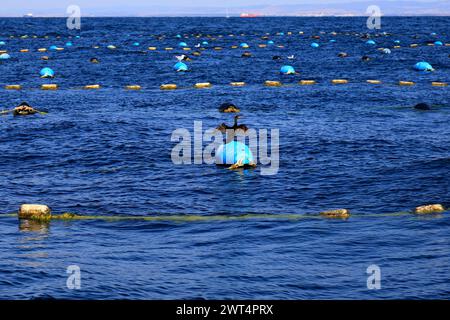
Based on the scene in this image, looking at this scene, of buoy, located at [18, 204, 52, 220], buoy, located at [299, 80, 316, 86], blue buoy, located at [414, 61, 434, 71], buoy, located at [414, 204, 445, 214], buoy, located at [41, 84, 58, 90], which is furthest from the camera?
blue buoy, located at [414, 61, 434, 71]

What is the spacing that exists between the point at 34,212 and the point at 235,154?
1118cm

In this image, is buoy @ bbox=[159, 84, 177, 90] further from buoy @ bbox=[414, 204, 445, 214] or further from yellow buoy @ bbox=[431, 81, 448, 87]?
buoy @ bbox=[414, 204, 445, 214]

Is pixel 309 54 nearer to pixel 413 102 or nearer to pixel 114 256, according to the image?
pixel 413 102

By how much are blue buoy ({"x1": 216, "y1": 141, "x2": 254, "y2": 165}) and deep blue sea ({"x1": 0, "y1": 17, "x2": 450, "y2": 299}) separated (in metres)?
0.62

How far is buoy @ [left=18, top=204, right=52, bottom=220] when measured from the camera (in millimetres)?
26594

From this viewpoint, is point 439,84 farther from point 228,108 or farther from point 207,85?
point 228,108

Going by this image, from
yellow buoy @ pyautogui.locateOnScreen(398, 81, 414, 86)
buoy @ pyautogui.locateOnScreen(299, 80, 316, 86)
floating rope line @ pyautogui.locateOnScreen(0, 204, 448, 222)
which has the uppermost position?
yellow buoy @ pyautogui.locateOnScreen(398, 81, 414, 86)

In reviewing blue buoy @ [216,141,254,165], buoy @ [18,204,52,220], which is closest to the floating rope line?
buoy @ [18,204,52,220]

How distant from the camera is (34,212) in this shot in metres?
26.6

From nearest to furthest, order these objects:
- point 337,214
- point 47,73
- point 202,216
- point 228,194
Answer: point 337,214
point 202,216
point 228,194
point 47,73

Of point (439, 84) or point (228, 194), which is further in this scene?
point (439, 84)

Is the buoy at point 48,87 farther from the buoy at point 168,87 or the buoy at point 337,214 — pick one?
the buoy at point 337,214

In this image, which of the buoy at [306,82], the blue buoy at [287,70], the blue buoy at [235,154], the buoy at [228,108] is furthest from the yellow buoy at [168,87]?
the blue buoy at [235,154]

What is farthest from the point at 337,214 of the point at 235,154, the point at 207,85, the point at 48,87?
the point at 48,87
